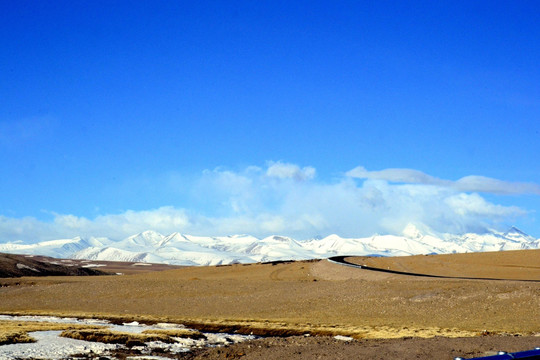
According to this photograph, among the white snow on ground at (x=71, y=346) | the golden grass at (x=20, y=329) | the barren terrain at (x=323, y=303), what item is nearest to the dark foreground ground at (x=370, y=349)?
the barren terrain at (x=323, y=303)

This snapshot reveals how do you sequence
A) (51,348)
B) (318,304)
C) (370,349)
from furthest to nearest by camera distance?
(318,304) → (51,348) → (370,349)

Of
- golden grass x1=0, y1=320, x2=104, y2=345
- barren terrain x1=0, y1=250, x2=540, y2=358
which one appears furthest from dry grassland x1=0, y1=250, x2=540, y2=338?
golden grass x1=0, y1=320, x2=104, y2=345

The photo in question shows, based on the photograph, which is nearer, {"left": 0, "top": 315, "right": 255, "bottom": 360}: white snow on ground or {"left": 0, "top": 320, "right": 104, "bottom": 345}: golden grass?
{"left": 0, "top": 315, "right": 255, "bottom": 360}: white snow on ground

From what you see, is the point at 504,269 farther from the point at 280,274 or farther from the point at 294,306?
the point at 294,306

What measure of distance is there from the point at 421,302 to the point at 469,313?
4.55 meters

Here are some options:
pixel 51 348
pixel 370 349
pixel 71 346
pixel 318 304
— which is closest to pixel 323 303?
pixel 318 304

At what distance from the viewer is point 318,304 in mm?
47875

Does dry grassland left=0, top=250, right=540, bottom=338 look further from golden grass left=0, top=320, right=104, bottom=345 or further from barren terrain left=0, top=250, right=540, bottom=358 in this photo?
golden grass left=0, top=320, right=104, bottom=345

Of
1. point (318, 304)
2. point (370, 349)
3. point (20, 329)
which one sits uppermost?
point (318, 304)

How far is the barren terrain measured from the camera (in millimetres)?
36969

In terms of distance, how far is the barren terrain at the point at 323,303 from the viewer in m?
37.0

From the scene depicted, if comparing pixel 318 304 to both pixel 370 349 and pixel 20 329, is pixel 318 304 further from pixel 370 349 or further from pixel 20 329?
pixel 370 349

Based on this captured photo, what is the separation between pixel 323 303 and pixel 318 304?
1.44 feet

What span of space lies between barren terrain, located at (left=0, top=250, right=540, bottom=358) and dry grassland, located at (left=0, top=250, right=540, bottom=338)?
6 cm
